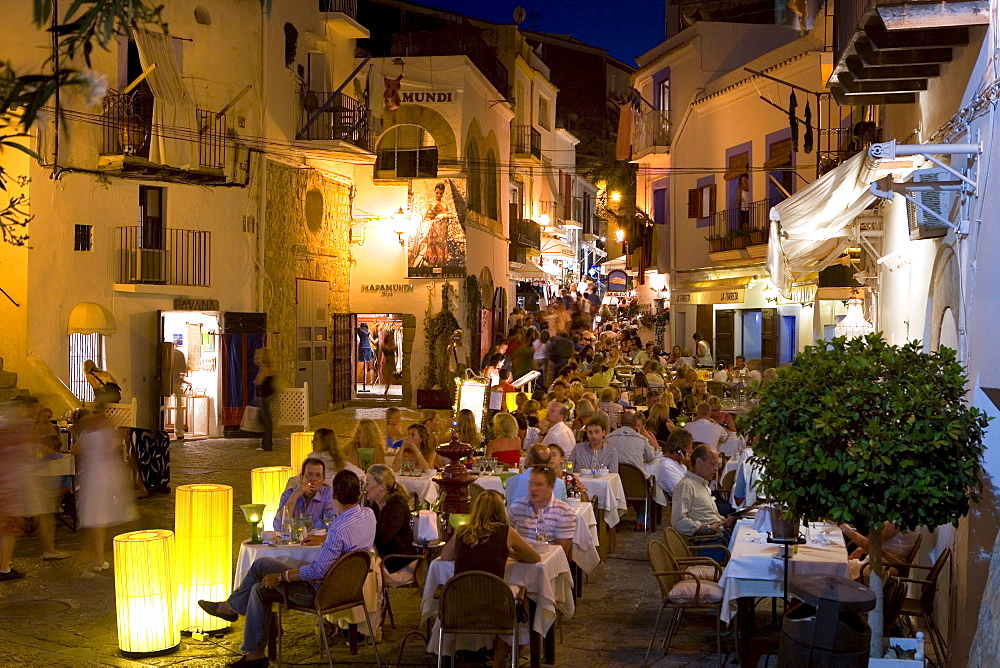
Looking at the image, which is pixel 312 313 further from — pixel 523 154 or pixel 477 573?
pixel 477 573

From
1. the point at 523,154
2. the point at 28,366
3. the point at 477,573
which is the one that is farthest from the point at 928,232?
the point at 523,154

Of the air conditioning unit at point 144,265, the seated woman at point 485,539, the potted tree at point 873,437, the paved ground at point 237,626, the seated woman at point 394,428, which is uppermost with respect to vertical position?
the air conditioning unit at point 144,265

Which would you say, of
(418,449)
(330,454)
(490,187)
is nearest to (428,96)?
(490,187)

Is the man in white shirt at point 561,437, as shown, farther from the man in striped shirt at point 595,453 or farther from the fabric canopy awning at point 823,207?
the fabric canopy awning at point 823,207

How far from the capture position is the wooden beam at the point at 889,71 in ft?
27.3

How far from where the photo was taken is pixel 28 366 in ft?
56.9

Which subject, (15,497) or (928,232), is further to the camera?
(928,232)

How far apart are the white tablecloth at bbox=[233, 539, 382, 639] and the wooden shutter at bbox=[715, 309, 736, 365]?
871 inches

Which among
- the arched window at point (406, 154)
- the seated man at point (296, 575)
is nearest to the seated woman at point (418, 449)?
the seated man at point (296, 575)

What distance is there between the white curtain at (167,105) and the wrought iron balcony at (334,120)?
3853 mm

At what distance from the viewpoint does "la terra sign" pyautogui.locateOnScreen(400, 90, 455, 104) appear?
2766 centimetres

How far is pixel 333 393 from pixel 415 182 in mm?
5762

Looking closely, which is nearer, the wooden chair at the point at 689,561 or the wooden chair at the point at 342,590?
the wooden chair at the point at 342,590

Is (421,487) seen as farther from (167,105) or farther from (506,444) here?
(167,105)
